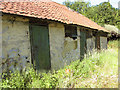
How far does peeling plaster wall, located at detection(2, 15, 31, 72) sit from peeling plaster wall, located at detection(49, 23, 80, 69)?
4.08ft

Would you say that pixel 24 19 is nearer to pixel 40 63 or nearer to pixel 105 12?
pixel 40 63

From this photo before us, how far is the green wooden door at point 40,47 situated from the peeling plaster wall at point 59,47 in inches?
12.1

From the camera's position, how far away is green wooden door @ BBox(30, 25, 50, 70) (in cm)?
419

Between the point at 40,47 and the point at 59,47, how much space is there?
1.25 meters

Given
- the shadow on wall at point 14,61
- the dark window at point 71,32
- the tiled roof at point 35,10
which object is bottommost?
the shadow on wall at point 14,61

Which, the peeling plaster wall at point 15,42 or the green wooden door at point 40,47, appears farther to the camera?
the green wooden door at point 40,47

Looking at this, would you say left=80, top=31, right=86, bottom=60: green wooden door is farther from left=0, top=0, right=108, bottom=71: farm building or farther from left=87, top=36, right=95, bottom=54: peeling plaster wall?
left=0, top=0, right=108, bottom=71: farm building

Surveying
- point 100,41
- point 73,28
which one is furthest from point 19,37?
point 100,41

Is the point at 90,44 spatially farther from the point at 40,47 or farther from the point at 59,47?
the point at 40,47

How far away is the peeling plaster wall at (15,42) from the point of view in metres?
3.45

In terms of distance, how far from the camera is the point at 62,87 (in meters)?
3.14

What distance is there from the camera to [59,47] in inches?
211

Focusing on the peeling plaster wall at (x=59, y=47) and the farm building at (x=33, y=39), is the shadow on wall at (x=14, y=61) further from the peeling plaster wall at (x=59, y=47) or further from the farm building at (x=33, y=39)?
the peeling plaster wall at (x=59, y=47)

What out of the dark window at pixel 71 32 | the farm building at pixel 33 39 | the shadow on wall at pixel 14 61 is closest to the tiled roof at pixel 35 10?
the farm building at pixel 33 39
